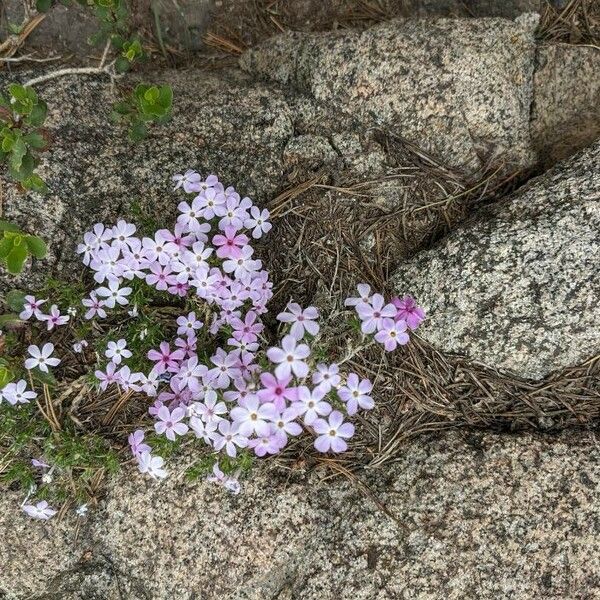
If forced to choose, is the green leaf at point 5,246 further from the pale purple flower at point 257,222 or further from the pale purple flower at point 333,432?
the pale purple flower at point 333,432

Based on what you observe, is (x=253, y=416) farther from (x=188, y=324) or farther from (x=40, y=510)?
(x=40, y=510)

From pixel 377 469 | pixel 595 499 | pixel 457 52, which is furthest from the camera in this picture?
pixel 457 52

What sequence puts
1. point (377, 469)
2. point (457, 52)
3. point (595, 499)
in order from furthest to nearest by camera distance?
point (457, 52) < point (377, 469) < point (595, 499)

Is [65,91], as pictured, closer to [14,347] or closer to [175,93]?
[175,93]

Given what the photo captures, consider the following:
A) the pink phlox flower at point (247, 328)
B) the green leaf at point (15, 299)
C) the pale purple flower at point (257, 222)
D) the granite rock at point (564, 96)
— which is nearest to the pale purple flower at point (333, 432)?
the pink phlox flower at point (247, 328)

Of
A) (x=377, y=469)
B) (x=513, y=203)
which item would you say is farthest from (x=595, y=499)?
(x=513, y=203)

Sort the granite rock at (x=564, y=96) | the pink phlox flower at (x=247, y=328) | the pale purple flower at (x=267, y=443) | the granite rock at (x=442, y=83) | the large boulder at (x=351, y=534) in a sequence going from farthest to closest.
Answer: the granite rock at (x=564, y=96) → the granite rock at (x=442, y=83) → the pink phlox flower at (x=247, y=328) → the large boulder at (x=351, y=534) → the pale purple flower at (x=267, y=443)

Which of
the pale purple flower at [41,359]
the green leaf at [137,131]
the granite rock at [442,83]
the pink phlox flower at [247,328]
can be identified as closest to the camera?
the pink phlox flower at [247,328]
